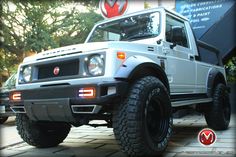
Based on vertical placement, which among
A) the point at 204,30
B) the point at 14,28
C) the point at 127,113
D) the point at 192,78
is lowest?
the point at 127,113

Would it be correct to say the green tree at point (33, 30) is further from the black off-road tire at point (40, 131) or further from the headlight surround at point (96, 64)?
the headlight surround at point (96, 64)

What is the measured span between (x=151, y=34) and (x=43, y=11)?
14.2 metres

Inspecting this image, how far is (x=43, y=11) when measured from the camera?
18.5m

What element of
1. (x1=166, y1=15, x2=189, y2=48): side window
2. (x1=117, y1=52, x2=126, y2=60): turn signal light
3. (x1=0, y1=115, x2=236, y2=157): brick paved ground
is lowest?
(x1=0, y1=115, x2=236, y2=157): brick paved ground

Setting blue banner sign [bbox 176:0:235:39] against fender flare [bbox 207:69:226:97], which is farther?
blue banner sign [bbox 176:0:235:39]

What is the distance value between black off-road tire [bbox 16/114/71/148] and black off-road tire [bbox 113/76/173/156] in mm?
1305

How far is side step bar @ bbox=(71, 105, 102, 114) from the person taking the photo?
3760mm

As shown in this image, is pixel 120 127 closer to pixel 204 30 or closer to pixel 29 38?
pixel 204 30

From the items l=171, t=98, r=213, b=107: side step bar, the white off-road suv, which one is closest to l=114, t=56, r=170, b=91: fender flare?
the white off-road suv

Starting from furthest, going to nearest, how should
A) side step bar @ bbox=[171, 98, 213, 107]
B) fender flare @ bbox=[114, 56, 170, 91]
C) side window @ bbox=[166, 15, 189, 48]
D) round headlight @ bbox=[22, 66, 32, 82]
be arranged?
side window @ bbox=[166, 15, 189, 48], side step bar @ bbox=[171, 98, 213, 107], round headlight @ bbox=[22, 66, 32, 82], fender flare @ bbox=[114, 56, 170, 91]

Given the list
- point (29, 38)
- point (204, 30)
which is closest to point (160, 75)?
point (204, 30)

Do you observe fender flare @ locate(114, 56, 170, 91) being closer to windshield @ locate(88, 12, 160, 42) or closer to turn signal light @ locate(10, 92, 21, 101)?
windshield @ locate(88, 12, 160, 42)

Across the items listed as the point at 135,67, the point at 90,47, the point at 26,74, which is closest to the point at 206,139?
the point at 135,67

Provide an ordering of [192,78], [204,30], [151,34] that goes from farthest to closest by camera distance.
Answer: [204,30] < [192,78] < [151,34]
